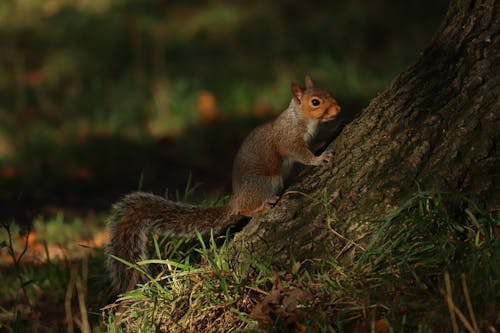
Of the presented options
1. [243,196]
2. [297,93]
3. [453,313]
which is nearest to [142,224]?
[243,196]

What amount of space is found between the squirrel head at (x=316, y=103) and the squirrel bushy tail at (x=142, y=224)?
601 mm

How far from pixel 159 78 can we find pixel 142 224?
13.3 feet

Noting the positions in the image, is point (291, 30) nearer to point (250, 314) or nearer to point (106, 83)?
point (106, 83)

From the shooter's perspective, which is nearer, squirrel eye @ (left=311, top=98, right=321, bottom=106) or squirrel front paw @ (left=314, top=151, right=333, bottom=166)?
squirrel front paw @ (left=314, top=151, right=333, bottom=166)

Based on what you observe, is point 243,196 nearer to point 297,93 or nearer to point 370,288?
point 297,93

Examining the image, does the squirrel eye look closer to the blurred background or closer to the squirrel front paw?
the squirrel front paw

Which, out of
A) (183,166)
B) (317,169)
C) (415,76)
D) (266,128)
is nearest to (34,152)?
(183,166)

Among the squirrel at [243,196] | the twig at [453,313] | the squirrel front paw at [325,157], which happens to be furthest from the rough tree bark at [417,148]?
the twig at [453,313]

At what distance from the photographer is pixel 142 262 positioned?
3021mm

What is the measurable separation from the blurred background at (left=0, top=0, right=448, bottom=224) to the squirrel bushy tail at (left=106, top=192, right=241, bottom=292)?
1.70m

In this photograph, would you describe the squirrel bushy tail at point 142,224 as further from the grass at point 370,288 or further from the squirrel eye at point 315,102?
the squirrel eye at point 315,102

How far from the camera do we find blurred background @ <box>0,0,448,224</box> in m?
6.07

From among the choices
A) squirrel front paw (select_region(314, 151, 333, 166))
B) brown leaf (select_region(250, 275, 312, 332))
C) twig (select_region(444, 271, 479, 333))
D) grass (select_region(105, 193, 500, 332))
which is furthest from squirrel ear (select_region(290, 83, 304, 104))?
twig (select_region(444, 271, 479, 333))

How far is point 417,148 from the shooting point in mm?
2842
